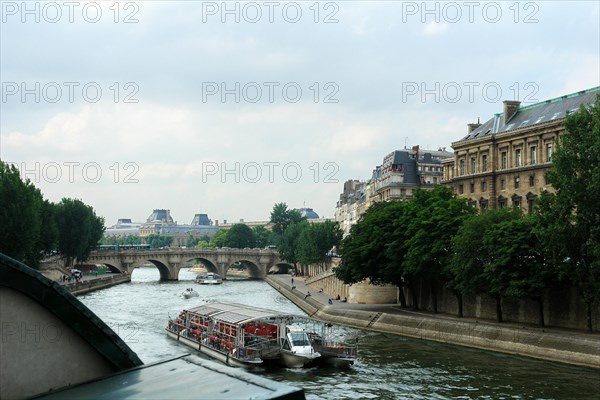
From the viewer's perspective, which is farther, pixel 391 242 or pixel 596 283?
pixel 391 242

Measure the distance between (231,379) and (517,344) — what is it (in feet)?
135

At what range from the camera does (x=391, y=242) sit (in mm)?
66750

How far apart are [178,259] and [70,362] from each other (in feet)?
480

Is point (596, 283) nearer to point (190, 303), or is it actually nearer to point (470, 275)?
point (470, 275)

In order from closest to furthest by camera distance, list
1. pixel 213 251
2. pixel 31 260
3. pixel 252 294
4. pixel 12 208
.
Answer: pixel 12 208 → pixel 31 260 → pixel 252 294 → pixel 213 251

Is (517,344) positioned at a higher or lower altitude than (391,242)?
lower

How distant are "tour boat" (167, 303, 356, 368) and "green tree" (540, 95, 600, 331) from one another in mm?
14470

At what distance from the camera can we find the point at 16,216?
75.1 metres

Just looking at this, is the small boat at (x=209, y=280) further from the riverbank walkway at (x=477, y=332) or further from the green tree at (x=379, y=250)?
the green tree at (x=379, y=250)

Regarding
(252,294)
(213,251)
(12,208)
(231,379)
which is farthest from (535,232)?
(213,251)

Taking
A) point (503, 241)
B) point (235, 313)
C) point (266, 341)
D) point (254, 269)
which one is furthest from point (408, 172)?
point (266, 341)

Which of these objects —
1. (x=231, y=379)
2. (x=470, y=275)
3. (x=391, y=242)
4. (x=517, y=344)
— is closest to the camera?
(x=231, y=379)

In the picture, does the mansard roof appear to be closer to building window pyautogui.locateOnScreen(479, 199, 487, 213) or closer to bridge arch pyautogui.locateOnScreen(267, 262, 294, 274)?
building window pyautogui.locateOnScreen(479, 199, 487, 213)

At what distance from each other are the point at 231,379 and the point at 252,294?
335 feet
